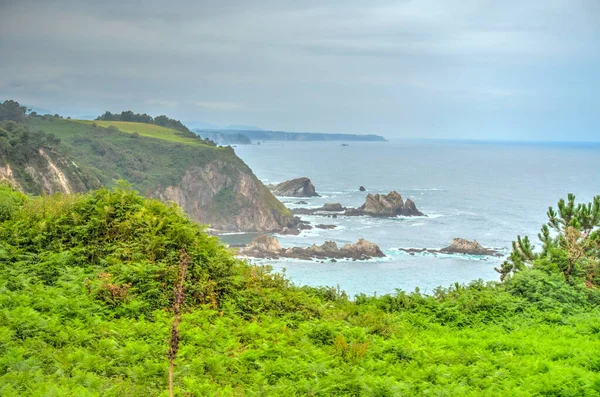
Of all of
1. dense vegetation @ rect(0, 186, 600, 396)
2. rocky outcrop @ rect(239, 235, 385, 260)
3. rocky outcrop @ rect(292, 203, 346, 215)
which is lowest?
rocky outcrop @ rect(239, 235, 385, 260)

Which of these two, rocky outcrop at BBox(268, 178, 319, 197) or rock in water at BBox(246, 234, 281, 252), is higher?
rocky outcrop at BBox(268, 178, 319, 197)

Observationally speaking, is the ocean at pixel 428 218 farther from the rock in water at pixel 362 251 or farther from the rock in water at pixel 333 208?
the rock in water at pixel 333 208

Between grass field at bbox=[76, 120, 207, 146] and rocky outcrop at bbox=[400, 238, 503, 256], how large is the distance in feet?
208

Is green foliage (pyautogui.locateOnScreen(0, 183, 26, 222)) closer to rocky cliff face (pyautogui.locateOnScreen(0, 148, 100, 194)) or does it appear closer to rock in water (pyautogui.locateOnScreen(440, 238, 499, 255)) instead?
rocky cliff face (pyautogui.locateOnScreen(0, 148, 100, 194))

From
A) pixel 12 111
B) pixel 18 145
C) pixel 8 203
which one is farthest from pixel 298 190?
pixel 8 203

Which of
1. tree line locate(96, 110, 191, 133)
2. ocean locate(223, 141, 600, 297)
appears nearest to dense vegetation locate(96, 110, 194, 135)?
tree line locate(96, 110, 191, 133)

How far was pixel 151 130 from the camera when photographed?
138 metres

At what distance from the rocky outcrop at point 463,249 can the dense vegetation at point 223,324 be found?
62947mm

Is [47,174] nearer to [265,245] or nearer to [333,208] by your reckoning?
[265,245]

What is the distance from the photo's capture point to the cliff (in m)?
101

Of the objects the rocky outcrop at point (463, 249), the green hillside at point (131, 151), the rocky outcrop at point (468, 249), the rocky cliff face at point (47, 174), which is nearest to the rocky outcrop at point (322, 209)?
the green hillside at point (131, 151)

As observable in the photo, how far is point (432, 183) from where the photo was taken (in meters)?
153

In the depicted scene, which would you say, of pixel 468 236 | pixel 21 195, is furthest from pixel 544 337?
pixel 468 236

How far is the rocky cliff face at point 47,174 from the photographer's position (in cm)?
5811
